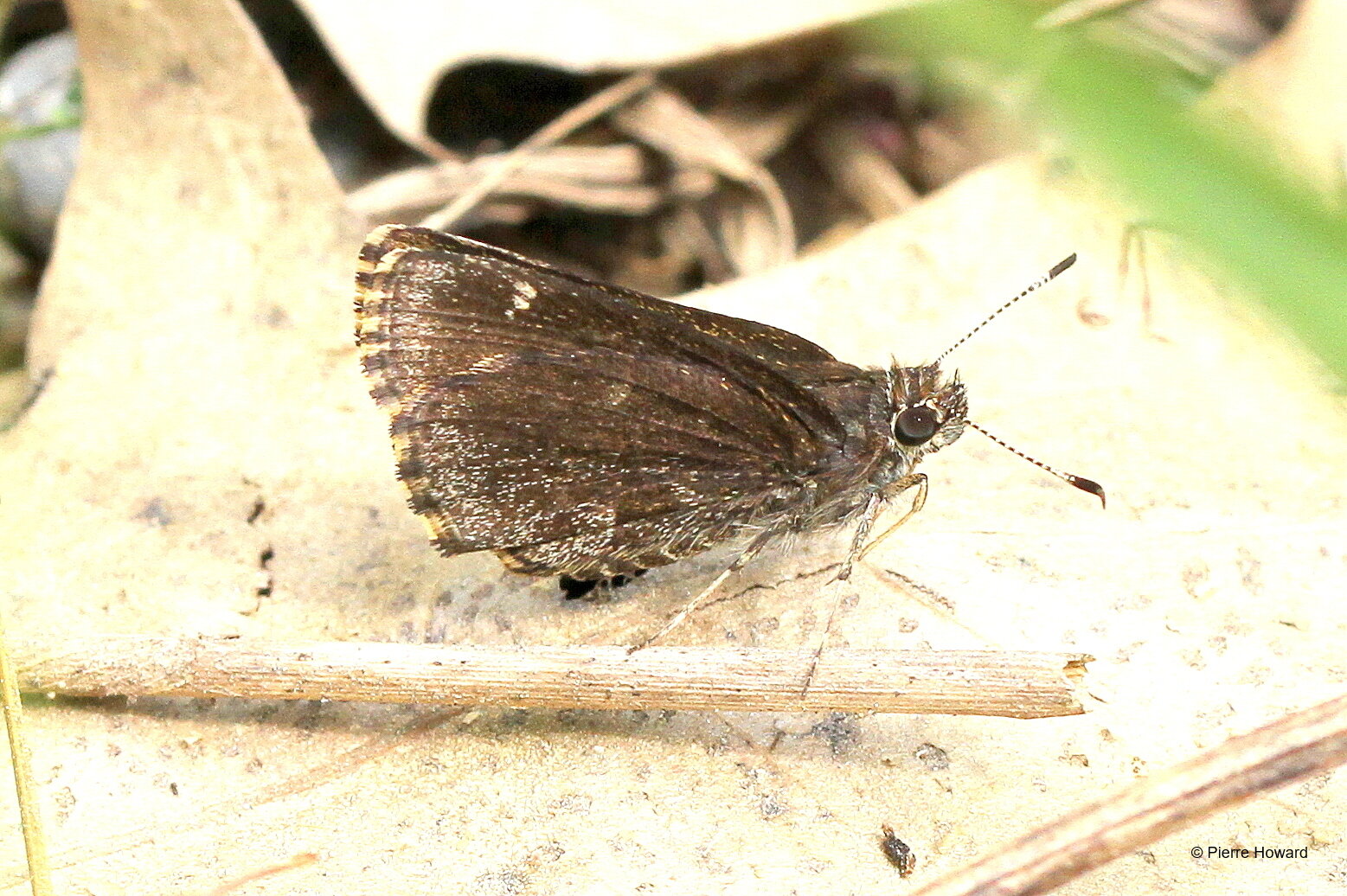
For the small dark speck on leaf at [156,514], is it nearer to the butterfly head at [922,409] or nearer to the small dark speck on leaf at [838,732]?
the small dark speck on leaf at [838,732]

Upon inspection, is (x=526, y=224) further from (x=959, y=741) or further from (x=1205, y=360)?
(x=959, y=741)

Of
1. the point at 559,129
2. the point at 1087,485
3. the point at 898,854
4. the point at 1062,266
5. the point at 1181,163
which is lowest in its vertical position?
the point at 898,854

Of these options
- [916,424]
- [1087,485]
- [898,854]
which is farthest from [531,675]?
[1087,485]

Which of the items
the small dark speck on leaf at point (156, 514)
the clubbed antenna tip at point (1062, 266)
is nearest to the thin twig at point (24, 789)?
the small dark speck on leaf at point (156, 514)

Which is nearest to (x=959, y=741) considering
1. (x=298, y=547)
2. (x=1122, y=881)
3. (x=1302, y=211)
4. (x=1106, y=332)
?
(x=1122, y=881)

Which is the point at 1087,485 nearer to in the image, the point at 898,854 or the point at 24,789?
the point at 898,854
